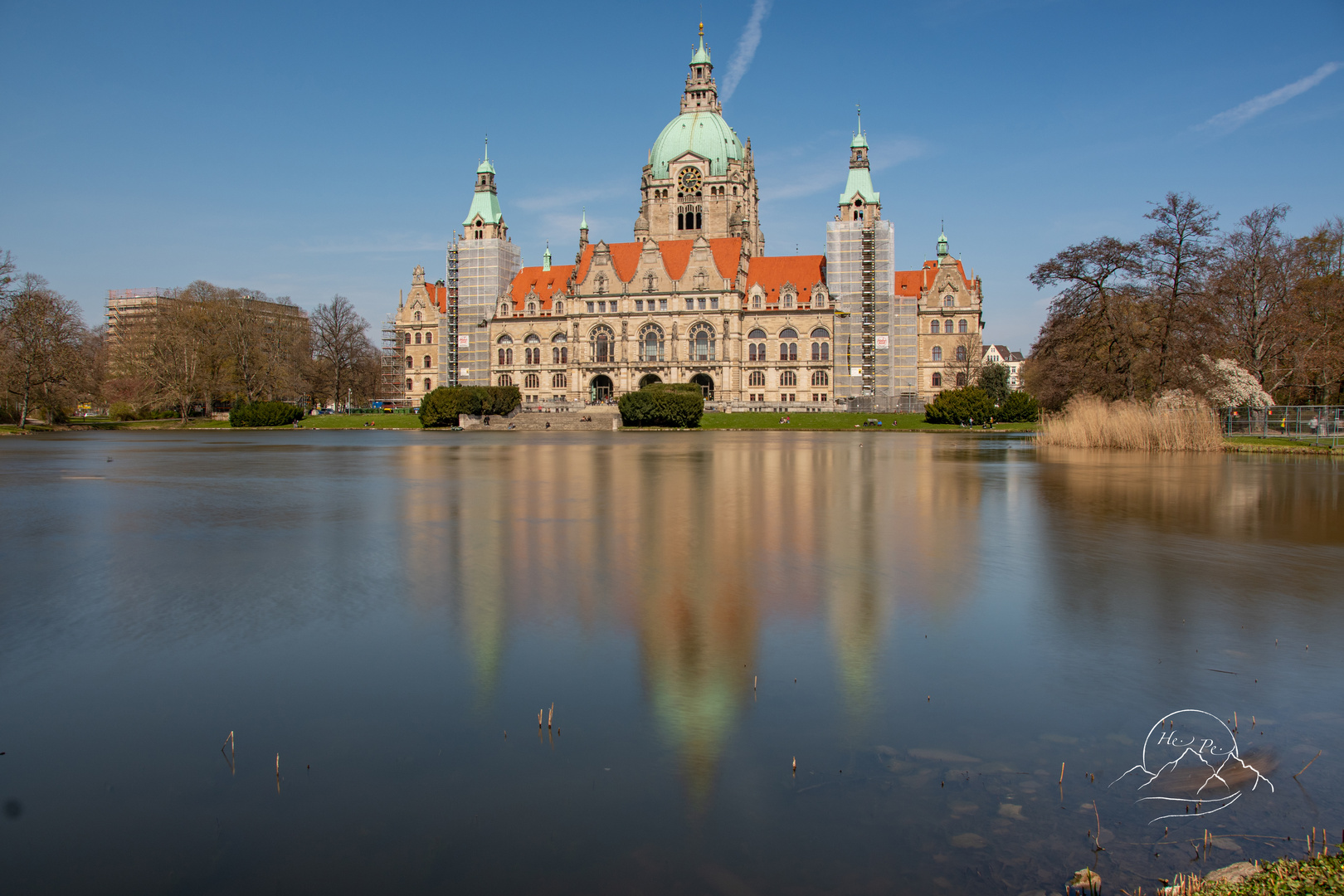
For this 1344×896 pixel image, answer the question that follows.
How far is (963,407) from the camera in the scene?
5831 centimetres

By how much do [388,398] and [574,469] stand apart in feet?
297

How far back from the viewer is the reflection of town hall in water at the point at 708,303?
7931 centimetres

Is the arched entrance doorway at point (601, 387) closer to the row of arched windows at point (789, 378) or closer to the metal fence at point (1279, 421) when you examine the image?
the row of arched windows at point (789, 378)

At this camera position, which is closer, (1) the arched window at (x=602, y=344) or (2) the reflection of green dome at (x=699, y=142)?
(1) the arched window at (x=602, y=344)

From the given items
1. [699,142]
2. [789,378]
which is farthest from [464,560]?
[699,142]

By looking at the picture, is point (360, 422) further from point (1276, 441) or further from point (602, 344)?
point (1276, 441)

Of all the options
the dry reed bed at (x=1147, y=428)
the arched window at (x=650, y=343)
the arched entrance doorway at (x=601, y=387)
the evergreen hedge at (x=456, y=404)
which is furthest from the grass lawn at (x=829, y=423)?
the dry reed bed at (x=1147, y=428)

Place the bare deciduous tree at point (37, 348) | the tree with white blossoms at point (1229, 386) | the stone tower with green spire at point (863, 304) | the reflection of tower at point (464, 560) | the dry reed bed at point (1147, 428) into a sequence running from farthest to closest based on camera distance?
1. the stone tower with green spire at point (863, 304)
2. the bare deciduous tree at point (37, 348)
3. the tree with white blossoms at point (1229, 386)
4. the dry reed bed at point (1147, 428)
5. the reflection of tower at point (464, 560)

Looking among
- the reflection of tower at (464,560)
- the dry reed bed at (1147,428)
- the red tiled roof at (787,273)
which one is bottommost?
the reflection of tower at (464,560)

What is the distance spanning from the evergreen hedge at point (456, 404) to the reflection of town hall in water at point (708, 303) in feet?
61.2

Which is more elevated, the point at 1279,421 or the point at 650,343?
the point at 650,343

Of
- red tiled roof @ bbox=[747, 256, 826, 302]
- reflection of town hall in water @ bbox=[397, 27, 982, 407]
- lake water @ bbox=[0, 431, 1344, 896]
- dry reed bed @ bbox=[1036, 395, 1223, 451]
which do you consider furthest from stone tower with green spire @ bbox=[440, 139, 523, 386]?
lake water @ bbox=[0, 431, 1344, 896]

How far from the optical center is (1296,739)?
5039 mm

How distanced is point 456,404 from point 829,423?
86.8 ft
